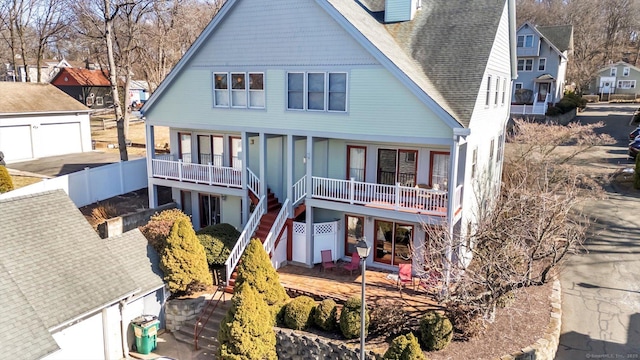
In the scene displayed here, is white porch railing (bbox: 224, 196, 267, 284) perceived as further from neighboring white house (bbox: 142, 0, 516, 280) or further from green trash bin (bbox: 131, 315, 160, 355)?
green trash bin (bbox: 131, 315, 160, 355)

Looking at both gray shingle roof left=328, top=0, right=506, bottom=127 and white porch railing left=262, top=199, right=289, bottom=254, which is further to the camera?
white porch railing left=262, top=199, right=289, bottom=254

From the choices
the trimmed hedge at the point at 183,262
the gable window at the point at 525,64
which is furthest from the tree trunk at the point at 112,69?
the gable window at the point at 525,64

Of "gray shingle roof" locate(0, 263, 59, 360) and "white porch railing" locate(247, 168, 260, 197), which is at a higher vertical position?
"white porch railing" locate(247, 168, 260, 197)

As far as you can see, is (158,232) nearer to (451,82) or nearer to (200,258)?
(200,258)

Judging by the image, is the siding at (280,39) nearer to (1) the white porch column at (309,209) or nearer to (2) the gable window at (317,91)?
(2) the gable window at (317,91)

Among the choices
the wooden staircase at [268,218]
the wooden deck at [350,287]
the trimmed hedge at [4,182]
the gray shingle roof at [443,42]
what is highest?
the gray shingle roof at [443,42]

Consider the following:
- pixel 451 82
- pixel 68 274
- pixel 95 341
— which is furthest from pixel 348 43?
pixel 95 341

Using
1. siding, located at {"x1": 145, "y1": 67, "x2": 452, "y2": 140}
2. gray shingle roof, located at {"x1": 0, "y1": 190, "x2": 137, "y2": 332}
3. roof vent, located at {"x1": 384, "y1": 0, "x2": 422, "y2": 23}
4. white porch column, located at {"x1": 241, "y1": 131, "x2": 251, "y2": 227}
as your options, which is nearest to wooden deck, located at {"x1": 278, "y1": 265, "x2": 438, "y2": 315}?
white porch column, located at {"x1": 241, "y1": 131, "x2": 251, "y2": 227}

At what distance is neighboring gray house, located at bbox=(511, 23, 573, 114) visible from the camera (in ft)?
162

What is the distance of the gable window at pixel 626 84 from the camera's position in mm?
74438

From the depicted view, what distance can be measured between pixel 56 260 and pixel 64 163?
20.4 meters

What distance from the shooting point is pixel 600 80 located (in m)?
75.8

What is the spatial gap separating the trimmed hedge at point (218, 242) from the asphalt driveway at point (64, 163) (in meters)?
14.3

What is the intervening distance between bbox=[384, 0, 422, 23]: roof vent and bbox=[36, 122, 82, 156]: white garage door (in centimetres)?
2718
